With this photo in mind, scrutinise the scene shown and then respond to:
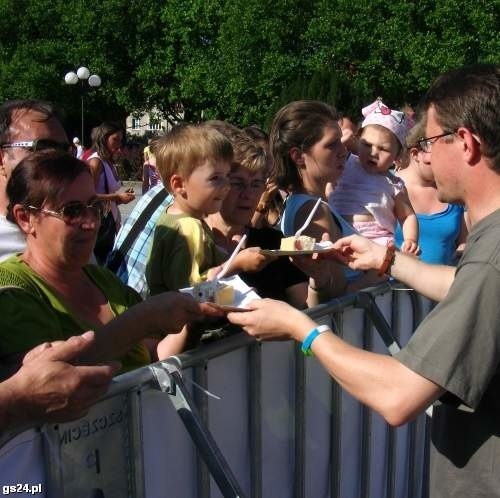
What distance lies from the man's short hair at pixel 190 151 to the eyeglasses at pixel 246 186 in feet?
0.59

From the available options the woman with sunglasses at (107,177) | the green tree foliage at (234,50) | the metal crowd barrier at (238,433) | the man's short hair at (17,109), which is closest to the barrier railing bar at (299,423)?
the metal crowd barrier at (238,433)

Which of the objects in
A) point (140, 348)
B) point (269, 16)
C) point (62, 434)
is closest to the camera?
point (62, 434)

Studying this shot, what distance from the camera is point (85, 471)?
1852 mm

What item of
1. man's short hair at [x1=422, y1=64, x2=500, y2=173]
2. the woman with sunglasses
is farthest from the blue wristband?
the woman with sunglasses

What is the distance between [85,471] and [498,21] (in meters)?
35.5

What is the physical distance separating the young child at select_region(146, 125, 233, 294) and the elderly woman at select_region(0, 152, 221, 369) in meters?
0.32

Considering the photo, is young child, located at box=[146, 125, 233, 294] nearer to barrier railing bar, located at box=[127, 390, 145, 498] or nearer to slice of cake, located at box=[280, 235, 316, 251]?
slice of cake, located at box=[280, 235, 316, 251]

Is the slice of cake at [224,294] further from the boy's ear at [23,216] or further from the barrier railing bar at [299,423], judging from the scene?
the boy's ear at [23,216]

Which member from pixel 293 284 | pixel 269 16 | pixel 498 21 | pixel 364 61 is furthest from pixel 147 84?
pixel 293 284

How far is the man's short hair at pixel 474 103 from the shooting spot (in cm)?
197

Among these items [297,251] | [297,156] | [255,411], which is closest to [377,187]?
[297,156]

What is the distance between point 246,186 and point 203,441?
60.4 inches

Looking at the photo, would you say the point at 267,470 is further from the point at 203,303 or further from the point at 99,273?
the point at 99,273

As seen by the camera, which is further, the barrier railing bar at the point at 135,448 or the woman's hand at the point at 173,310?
the woman's hand at the point at 173,310
